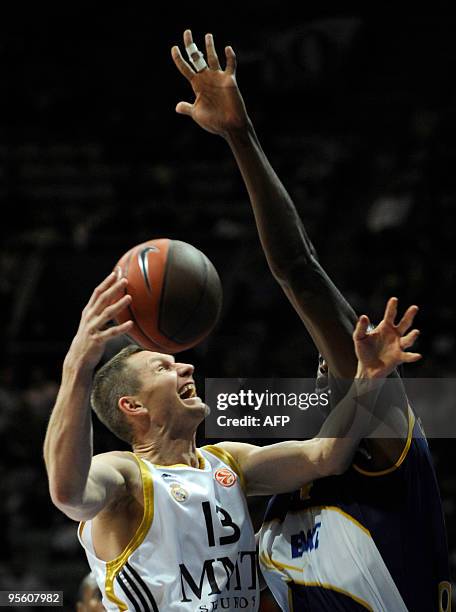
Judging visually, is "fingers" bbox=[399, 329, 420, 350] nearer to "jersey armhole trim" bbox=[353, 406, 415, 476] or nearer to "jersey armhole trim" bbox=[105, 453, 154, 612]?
"jersey armhole trim" bbox=[353, 406, 415, 476]

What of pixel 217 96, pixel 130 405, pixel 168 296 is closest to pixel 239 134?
pixel 217 96

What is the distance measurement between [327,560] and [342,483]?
0.29 m

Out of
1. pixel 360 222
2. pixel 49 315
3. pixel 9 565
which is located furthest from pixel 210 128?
pixel 360 222

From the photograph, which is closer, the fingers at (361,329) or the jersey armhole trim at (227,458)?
the fingers at (361,329)

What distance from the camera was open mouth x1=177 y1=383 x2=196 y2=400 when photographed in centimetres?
421

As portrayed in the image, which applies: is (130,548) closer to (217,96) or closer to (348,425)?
(348,425)

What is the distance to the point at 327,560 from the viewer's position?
3.83 metres

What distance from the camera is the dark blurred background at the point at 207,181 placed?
985 cm

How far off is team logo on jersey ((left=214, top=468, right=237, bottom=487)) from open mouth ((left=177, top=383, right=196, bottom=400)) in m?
0.33

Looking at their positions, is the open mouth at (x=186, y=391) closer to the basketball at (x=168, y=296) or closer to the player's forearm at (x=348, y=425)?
the basketball at (x=168, y=296)

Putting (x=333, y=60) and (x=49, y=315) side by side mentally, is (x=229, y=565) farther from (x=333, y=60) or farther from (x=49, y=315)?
(x=333, y=60)

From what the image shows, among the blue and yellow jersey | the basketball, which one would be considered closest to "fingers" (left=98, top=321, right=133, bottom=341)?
the basketball

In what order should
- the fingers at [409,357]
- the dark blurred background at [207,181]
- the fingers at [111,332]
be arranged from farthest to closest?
the dark blurred background at [207,181]
the fingers at [409,357]
the fingers at [111,332]

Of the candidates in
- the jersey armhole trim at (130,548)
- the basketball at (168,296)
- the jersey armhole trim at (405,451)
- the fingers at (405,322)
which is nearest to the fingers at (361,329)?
the fingers at (405,322)
